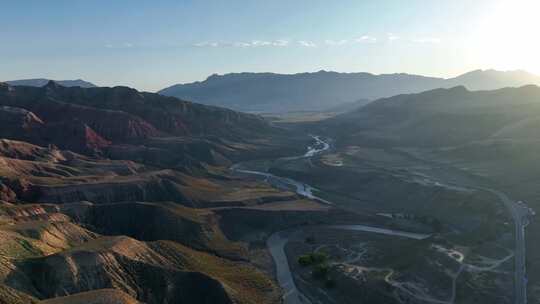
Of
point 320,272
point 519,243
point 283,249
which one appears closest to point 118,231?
point 283,249

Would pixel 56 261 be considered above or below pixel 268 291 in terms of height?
above

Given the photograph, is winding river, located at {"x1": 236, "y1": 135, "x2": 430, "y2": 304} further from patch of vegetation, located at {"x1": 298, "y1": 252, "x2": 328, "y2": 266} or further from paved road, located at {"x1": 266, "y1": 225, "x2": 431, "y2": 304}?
patch of vegetation, located at {"x1": 298, "y1": 252, "x2": 328, "y2": 266}

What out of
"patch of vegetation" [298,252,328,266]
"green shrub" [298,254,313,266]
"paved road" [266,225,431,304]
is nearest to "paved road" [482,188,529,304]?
"paved road" [266,225,431,304]

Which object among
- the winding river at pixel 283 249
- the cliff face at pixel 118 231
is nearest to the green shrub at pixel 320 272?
the winding river at pixel 283 249

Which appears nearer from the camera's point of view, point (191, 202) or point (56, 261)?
point (56, 261)

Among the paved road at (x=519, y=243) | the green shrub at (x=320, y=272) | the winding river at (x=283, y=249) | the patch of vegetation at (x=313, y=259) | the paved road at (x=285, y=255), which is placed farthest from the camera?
the patch of vegetation at (x=313, y=259)

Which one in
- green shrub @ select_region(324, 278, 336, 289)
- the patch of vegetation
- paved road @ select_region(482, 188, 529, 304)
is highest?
paved road @ select_region(482, 188, 529, 304)

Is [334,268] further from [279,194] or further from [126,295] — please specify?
[279,194]

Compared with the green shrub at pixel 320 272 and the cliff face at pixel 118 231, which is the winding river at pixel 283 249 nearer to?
the cliff face at pixel 118 231

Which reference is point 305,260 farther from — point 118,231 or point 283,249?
point 118,231

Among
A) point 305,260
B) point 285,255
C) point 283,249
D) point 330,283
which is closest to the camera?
point 330,283

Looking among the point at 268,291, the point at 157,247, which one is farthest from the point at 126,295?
the point at 268,291
